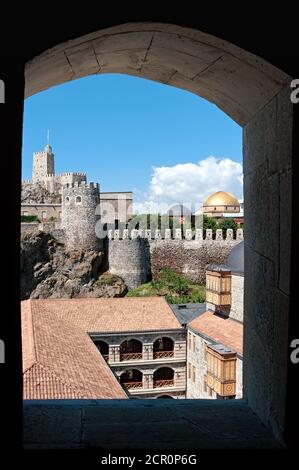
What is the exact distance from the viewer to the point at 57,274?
1133 inches

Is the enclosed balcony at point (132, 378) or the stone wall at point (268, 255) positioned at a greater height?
the stone wall at point (268, 255)

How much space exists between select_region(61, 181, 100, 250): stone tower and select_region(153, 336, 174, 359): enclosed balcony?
42.7 feet

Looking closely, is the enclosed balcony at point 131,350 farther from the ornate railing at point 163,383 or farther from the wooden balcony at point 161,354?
the ornate railing at point 163,383

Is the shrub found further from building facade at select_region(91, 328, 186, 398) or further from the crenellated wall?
building facade at select_region(91, 328, 186, 398)

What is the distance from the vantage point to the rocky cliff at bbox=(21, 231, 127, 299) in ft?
92.8

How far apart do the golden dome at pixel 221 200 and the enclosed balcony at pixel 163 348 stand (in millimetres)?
33086

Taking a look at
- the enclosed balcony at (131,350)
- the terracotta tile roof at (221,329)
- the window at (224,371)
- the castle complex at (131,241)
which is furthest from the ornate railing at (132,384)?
the castle complex at (131,241)

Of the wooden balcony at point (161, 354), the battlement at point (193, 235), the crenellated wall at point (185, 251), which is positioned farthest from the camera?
the battlement at point (193, 235)

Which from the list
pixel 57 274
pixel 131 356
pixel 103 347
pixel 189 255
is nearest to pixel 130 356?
pixel 131 356

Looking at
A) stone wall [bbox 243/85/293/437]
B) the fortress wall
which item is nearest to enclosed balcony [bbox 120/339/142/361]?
the fortress wall

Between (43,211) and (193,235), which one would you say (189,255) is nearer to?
(193,235)

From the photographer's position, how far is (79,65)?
1651 millimetres

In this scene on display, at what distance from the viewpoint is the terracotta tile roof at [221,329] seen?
1278cm

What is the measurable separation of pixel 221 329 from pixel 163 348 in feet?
16.4
